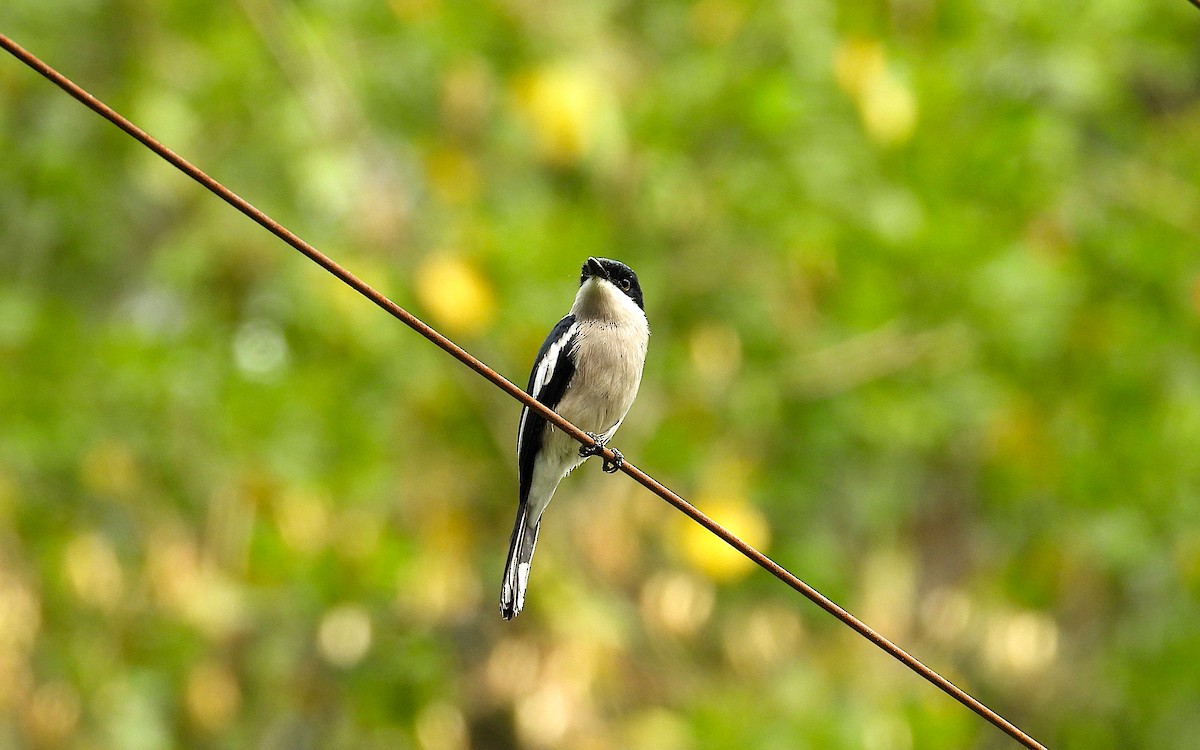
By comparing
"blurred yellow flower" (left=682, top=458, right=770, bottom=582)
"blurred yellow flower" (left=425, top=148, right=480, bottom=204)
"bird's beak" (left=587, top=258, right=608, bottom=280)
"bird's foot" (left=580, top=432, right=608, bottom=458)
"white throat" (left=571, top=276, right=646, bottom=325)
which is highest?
"blurred yellow flower" (left=425, top=148, right=480, bottom=204)

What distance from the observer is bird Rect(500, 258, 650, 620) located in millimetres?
4781

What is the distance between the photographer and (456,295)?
6.43 meters

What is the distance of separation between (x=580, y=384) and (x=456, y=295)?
Answer: 177 cm

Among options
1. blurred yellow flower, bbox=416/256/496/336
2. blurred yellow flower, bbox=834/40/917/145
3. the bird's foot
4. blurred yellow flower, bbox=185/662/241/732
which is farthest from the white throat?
blurred yellow flower, bbox=185/662/241/732

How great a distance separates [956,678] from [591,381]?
5958 mm

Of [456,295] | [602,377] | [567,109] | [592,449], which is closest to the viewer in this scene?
[592,449]

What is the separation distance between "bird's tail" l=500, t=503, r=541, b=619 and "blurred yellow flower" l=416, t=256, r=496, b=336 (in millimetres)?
1623

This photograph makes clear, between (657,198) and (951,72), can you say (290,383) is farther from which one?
(951,72)

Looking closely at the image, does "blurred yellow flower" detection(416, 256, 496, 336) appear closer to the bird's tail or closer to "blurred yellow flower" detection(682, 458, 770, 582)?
"blurred yellow flower" detection(682, 458, 770, 582)

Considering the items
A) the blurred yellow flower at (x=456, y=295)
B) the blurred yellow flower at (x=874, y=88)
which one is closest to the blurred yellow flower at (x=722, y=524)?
the blurred yellow flower at (x=456, y=295)

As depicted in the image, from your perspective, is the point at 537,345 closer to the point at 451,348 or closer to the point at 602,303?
the point at 602,303

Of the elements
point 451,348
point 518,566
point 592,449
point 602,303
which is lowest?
point 451,348

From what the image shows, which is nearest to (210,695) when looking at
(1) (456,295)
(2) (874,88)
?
(1) (456,295)

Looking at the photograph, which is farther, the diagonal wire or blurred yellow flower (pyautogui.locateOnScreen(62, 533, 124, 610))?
blurred yellow flower (pyautogui.locateOnScreen(62, 533, 124, 610))
